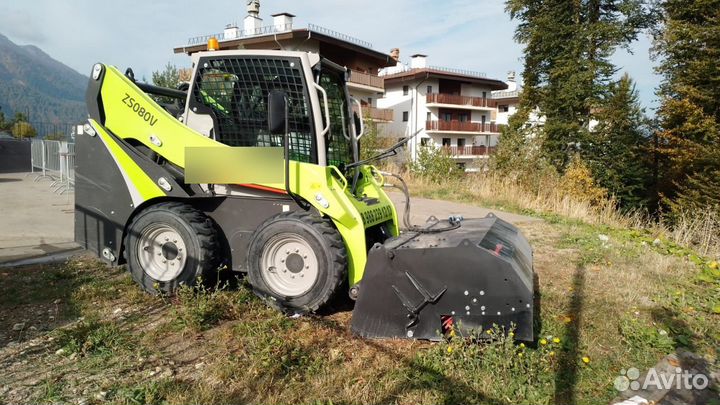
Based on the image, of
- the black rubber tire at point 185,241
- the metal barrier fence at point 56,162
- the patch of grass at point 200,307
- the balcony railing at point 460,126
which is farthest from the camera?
the balcony railing at point 460,126

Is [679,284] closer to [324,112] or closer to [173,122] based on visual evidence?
[324,112]

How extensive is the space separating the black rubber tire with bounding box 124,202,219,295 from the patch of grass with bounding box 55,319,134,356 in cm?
77

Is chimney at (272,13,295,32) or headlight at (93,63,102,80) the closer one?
headlight at (93,63,102,80)

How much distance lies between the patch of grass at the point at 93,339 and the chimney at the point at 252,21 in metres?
31.8

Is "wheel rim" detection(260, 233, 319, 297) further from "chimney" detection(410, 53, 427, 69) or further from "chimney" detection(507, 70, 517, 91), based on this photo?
"chimney" detection(507, 70, 517, 91)

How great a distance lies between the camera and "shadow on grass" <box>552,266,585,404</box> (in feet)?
10.3

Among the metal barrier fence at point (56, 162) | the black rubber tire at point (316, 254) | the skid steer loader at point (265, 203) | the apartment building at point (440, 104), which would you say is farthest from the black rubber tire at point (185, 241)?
the apartment building at point (440, 104)

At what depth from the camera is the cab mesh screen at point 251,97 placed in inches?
186

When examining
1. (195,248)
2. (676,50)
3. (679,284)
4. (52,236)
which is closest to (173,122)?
(195,248)

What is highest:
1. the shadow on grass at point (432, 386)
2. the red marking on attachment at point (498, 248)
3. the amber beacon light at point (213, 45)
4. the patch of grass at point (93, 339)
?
the amber beacon light at point (213, 45)

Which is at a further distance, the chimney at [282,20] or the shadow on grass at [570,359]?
the chimney at [282,20]

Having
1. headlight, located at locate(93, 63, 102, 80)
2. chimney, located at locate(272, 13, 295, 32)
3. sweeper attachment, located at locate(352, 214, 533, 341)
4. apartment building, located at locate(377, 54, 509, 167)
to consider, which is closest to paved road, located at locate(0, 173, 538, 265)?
headlight, located at locate(93, 63, 102, 80)

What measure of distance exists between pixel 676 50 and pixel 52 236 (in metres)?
23.8

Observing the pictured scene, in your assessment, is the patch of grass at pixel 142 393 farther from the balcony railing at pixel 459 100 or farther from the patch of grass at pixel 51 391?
the balcony railing at pixel 459 100
